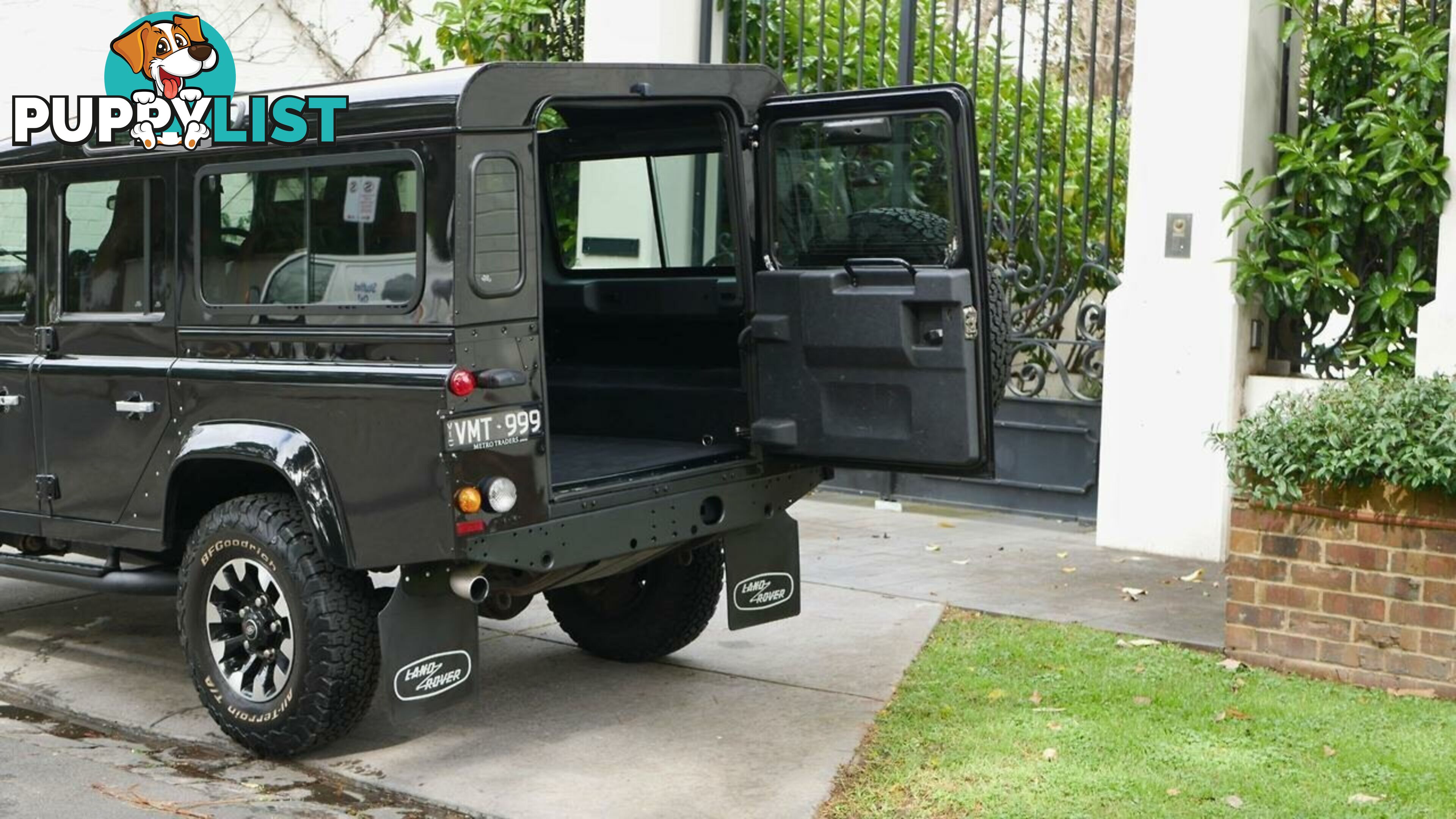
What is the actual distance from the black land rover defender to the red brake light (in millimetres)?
10

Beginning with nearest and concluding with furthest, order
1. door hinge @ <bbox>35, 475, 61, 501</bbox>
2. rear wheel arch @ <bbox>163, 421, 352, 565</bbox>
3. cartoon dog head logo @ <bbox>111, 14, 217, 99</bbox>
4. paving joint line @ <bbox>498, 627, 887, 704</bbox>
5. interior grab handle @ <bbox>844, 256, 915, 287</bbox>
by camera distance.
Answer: rear wheel arch @ <bbox>163, 421, 352, 565</bbox>, interior grab handle @ <bbox>844, 256, 915, 287</bbox>, door hinge @ <bbox>35, 475, 61, 501</bbox>, paving joint line @ <bbox>498, 627, 887, 704</bbox>, cartoon dog head logo @ <bbox>111, 14, 217, 99</bbox>

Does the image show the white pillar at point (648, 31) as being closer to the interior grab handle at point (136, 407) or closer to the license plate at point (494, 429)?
the interior grab handle at point (136, 407)

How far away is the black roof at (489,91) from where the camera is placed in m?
4.79

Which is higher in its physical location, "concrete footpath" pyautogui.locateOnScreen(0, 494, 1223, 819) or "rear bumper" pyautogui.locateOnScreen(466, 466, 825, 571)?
"rear bumper" pyautogui.locateOnScreen(466, 466, 825, 571)

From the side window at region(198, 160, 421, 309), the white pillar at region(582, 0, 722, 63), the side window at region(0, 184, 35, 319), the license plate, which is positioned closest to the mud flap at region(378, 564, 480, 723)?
the license plate

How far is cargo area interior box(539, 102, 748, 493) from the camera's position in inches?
242

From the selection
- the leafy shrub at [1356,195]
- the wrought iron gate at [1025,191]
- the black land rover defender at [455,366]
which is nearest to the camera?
the black land rover defender at [455,366]

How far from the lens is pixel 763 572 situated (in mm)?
6125

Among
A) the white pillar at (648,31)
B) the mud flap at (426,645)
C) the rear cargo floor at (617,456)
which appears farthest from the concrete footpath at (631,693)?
the white pillar at (648,31)

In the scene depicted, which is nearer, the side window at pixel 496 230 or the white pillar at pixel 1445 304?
the side window at pixel 496 230

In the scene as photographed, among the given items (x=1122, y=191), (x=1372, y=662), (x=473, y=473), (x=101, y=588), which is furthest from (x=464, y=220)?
(x=1122, y=191)

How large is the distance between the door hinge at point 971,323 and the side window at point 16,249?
3.36 metres

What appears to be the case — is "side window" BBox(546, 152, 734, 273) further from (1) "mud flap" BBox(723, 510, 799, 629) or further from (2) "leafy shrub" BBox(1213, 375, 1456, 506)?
(2) "leafy shrub" BBox(1213, 375, 1456, 506)

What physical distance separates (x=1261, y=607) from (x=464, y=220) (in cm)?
336
